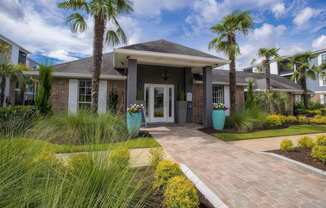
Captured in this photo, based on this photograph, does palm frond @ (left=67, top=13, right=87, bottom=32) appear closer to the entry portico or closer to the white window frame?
the entry portico

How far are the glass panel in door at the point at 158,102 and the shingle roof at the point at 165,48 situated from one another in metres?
2.84

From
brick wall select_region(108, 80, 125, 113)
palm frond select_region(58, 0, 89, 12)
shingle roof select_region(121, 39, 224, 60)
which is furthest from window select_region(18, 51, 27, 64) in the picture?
shingle roof select_region(121, 39, 224, 60)

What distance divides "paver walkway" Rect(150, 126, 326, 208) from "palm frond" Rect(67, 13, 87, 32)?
285 inches

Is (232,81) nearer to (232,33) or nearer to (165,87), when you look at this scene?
(232,33)

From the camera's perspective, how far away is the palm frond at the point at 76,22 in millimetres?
8170

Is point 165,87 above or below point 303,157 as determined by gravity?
above

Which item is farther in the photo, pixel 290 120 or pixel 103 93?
pixel 290 120

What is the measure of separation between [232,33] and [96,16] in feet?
25.2

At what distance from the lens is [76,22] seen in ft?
26.8

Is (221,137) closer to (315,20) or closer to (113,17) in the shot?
(113,17)

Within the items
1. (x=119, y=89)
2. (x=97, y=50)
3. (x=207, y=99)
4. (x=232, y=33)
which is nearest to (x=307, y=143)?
(x=207, y=99)

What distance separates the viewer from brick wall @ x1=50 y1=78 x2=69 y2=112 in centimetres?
1061

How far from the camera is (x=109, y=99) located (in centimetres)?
1114

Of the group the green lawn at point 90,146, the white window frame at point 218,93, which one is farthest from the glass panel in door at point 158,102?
the white window frame at point 218,93
